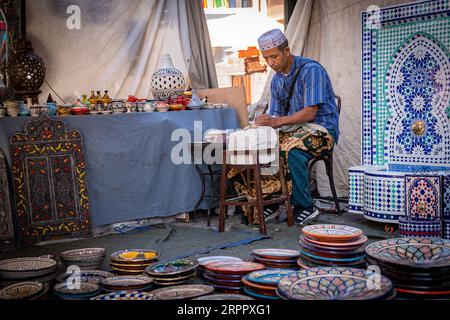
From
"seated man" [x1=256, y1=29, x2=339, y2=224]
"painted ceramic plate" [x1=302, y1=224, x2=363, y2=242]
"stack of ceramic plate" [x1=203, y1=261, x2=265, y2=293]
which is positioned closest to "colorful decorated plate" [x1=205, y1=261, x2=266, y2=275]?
"stack of ceramic plate" [x1=203, y1=261, x2=265, y2=293]

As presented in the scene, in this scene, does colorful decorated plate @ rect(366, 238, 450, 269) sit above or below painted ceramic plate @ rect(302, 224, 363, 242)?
below

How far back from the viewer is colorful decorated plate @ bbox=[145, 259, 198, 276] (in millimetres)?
3314

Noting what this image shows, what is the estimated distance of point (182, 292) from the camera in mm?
3035

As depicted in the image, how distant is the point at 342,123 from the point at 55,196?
3.23 meters

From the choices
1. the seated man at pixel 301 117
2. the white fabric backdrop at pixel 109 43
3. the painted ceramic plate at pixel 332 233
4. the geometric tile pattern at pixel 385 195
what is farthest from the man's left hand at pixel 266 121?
the painted ceramic plate at pixel 332 233

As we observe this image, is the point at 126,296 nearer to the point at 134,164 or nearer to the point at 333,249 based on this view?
the point at 333,249

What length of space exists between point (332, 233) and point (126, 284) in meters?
1.17

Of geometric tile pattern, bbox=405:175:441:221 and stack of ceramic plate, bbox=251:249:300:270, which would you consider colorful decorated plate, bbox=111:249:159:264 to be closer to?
stack of ceramic plate, bbox=251:249:300:270

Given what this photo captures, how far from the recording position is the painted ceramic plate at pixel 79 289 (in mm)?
2986

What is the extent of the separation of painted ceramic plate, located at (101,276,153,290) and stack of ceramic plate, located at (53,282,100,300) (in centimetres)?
10

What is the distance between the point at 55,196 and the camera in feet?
15.5

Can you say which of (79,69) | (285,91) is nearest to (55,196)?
(79,69)

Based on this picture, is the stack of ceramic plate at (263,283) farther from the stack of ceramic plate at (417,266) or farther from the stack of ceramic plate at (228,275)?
the stack of ceramic plate at (417,266)
